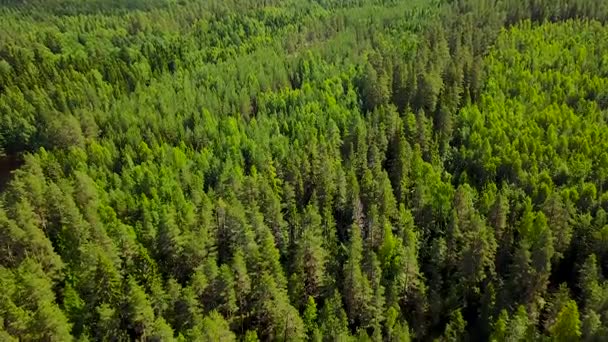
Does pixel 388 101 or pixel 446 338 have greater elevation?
pixel 388 101

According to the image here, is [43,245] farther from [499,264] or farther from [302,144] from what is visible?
[499,264]

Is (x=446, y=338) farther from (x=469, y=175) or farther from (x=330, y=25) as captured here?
(x=330, y=25)

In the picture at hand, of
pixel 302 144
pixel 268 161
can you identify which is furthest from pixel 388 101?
pixel 268 161

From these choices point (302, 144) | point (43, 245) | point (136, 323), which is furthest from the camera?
point (302, 144)

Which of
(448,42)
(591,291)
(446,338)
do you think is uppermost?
(448,42)

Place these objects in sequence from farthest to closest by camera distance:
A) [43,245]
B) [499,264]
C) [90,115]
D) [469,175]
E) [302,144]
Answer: [90,115], [302,144], [469,175], [499,264], [43,245]

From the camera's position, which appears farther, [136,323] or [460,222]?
[460,222]

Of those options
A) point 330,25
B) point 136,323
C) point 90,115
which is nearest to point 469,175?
point 136,323
